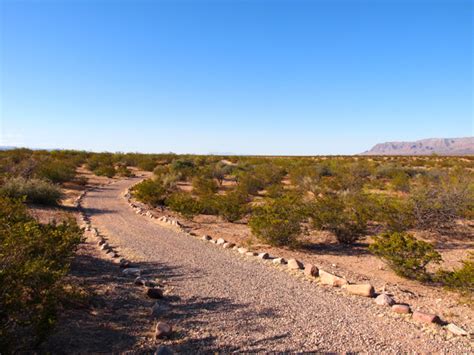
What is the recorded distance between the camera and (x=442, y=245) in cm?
1228

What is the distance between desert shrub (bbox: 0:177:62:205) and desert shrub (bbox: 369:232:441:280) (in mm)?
16594

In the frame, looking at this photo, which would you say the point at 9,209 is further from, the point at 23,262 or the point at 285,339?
the point at 285,339

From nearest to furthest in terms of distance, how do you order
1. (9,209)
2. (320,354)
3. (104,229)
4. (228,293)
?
(320,354) → (228,293) → (9,209) → (104,229)

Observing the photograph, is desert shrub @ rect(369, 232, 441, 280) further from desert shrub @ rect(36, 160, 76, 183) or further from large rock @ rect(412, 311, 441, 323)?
desert shrub @ rect(36, 160, 76, 183)

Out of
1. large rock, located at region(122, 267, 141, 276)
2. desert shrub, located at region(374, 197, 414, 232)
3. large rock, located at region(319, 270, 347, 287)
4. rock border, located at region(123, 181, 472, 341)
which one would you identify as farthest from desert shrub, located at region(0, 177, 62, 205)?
desert shrub, located at region(374, 197, 414, 232)

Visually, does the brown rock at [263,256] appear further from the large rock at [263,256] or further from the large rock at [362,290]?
the large rock at [362,290]

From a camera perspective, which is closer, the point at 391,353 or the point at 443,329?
the point at 391,353

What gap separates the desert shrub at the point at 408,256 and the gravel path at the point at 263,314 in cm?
249

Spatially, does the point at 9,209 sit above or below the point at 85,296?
above

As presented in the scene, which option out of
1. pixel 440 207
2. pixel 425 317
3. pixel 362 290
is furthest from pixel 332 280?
pixel 440 207

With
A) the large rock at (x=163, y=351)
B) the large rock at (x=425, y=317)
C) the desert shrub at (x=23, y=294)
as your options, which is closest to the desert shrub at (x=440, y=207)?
the large rock at (x=425, y=317)

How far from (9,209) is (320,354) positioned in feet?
26.7

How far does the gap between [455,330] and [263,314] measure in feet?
10.9

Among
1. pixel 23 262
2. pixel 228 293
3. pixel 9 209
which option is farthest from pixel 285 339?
pixel 9 209
